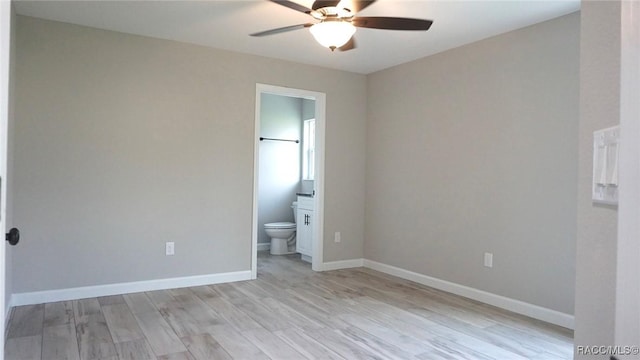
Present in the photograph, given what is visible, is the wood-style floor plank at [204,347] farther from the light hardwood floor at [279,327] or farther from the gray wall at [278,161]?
the gray wall at [278,161]

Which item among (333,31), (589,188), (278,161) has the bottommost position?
(589,188)

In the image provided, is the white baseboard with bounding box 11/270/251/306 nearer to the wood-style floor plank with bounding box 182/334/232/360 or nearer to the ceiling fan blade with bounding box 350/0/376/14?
the wood-style floor plank with bounding box 182/334/232/360

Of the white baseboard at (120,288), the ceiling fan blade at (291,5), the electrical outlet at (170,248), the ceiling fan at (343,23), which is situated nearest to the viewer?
the ceiling fan blade at (291,5)

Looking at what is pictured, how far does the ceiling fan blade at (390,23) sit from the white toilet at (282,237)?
146 inches

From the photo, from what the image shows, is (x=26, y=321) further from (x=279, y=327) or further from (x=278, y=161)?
(x=278, y=161)

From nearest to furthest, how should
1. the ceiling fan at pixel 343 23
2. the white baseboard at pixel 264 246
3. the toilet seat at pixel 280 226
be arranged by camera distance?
the ceiling fan at pixel 343 23, the toilet seat at pixel 280 226, the white baseboard at pixel 264 246

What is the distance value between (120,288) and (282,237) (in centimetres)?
250

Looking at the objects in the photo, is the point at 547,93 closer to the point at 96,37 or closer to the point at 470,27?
the point at 470,27

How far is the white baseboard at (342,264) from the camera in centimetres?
507

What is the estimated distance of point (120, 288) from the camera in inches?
153

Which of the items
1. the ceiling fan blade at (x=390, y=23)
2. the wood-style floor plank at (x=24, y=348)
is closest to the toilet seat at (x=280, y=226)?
the wood-style floor plank at (x=24, y=348)

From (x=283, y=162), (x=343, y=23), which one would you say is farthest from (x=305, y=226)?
(x=343, y=23)

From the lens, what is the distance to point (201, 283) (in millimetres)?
4277

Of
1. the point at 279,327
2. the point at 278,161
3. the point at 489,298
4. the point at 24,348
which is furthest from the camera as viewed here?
the point at 278,161
